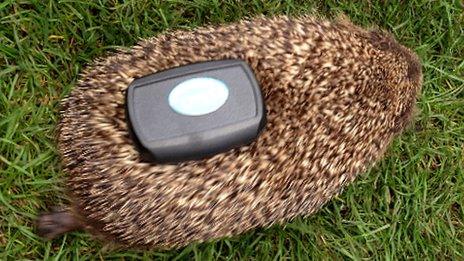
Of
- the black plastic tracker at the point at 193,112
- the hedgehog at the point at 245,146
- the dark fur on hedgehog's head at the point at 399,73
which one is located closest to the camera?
the black plastic tracker at the point at 193,112

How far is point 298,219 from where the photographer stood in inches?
132

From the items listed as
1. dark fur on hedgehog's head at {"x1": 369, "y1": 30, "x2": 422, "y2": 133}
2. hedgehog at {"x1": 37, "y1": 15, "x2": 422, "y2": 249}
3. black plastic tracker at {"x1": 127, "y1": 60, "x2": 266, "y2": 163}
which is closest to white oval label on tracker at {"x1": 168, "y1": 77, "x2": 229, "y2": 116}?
black plastic tracker at {"x1": 127, "y1": 60, "x2": 266, "y2": 163}

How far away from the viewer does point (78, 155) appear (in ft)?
9.33

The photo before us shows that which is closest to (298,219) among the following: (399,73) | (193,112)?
(399,73)

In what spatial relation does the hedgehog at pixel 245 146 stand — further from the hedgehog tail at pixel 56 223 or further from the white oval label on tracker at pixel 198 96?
Result: the white oval label on tracker at pixel 198 96

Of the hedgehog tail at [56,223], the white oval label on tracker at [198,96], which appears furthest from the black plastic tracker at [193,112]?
the hedgehog tail at [56,223]

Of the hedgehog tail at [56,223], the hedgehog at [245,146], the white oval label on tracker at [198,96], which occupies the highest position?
the white oval label on tracker at [198,96]

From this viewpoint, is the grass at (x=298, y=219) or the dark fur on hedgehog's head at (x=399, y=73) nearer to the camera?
the dark fur on hedgehog's head at (x=399, y=73)

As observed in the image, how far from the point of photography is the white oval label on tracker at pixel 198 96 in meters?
2.62

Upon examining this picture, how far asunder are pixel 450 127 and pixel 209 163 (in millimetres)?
1431

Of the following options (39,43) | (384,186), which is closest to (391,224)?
(384,186)

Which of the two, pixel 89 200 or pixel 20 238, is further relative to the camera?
pixel 20 238

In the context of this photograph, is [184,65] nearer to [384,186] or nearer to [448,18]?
[384,186]

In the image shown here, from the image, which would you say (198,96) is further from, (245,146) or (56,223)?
(56,223)
